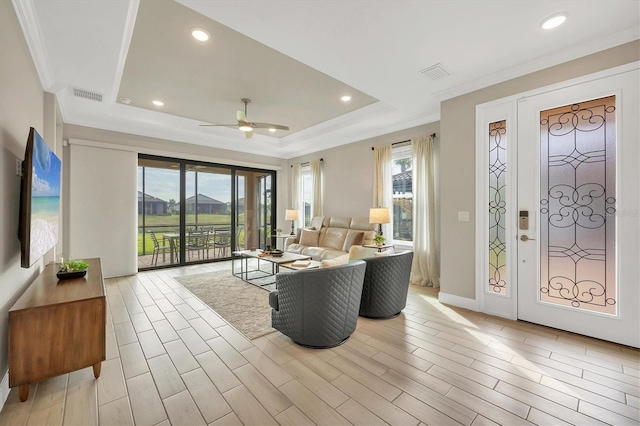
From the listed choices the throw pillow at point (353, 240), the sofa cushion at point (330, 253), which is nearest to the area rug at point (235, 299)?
the sofa cushion at point (330, 253)

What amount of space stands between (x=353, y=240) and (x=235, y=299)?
2556 millimetres

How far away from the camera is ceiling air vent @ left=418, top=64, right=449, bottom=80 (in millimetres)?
3096

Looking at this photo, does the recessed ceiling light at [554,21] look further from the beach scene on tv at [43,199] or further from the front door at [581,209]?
the beach scene on tv at [43,199]

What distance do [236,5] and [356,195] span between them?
14.4 ft

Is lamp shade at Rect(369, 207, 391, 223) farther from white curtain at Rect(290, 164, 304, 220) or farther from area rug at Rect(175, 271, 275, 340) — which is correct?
white curtain at Rect(290, 164, 304, 220)

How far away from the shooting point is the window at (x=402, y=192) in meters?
5.21

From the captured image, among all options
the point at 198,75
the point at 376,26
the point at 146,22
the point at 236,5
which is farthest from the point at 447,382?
the point at 198,75

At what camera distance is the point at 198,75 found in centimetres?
358

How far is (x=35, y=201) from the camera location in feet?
7.33

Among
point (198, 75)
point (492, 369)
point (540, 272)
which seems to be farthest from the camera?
point (198, 75)

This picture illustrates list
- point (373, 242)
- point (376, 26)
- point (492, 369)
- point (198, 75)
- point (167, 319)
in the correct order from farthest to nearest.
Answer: point (373, 242), point (198, 75), point (167, 319), point (376, 26), point (492, 369)

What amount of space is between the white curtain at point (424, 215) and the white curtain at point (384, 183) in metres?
0.57

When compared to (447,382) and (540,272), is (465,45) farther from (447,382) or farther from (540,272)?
(447,382)

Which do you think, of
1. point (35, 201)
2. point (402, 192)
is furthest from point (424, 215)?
point (35, 201)
